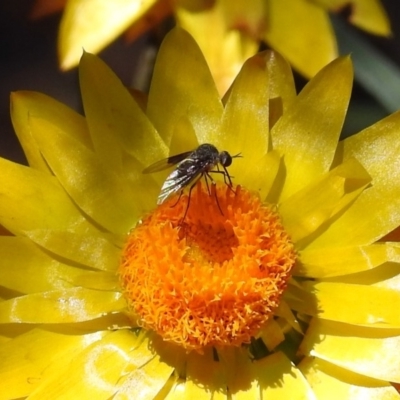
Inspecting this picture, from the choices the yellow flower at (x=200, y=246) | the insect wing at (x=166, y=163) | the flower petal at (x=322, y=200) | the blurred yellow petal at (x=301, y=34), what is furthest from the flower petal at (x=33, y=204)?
the blurred yellow petal at (x=301, y=34)

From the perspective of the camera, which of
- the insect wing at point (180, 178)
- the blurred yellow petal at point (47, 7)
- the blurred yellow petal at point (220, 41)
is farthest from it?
the blurred yellow petal at point (47, 7)

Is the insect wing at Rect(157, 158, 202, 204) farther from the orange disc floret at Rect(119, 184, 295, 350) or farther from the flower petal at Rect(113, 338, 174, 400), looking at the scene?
the flower petal at Rect(113, 338, 174, 400)

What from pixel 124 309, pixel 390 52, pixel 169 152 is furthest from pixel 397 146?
pixel 390 52

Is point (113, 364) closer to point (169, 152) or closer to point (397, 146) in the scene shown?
point (169, 152)

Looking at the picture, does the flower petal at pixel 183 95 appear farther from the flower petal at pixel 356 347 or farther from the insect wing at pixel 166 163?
the flower petal at pixel 356 347

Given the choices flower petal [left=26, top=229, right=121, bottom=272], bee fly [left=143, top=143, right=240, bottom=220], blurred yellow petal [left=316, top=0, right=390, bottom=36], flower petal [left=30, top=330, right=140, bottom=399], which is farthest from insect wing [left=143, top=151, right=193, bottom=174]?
blurred yellow petal [left=316, top=0, right=390, bottom=36]

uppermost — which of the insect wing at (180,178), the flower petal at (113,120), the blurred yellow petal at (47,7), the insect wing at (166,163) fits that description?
the blurred yellow petal at (47,7)

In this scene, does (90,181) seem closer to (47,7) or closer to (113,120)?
(113,120)
